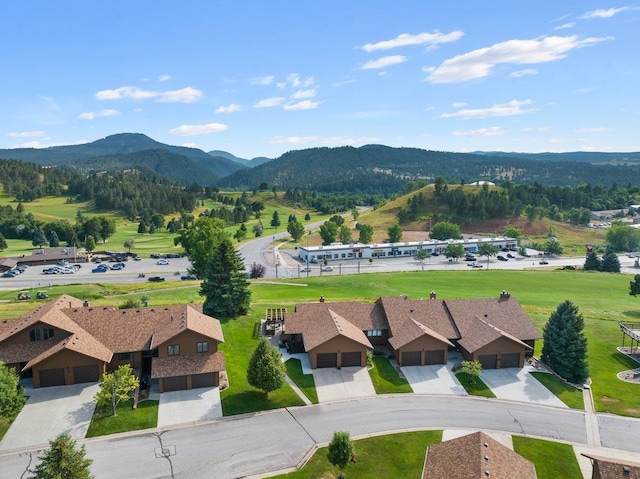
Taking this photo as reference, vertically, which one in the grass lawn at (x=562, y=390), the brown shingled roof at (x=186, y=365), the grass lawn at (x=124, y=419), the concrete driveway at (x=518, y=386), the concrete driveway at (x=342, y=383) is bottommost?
the grass lawn at (x=562, y=390)

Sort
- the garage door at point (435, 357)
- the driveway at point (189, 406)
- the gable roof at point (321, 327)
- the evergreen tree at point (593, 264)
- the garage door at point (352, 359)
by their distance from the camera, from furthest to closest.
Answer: the evergreen tree at point (593, 264) → the garage door at point (435, 357) → the garage door at point (352, 359) → the gable roof at point (321, 327) → the driveway at point (189, 406)

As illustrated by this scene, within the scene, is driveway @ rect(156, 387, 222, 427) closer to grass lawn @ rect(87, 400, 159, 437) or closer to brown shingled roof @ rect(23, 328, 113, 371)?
grass lawn @ rect(87, 400, 159, 437)

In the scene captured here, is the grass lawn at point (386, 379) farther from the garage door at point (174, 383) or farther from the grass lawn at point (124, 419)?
the grass lawn at point (124, 419)

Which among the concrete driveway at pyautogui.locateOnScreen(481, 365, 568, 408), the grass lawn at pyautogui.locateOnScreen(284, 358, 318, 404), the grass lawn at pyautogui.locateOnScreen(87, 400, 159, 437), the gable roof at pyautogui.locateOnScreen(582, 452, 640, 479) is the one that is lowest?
the concrete driveway at pyautogui.locateOnScreen(481, 365, 568, 408)

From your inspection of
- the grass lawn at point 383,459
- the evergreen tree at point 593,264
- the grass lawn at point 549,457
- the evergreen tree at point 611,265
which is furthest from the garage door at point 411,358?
the evergreen tree at point 611,265

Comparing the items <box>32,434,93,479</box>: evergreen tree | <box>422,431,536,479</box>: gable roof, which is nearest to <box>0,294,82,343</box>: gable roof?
<box>32,434,93,479</box>: evergreen tree

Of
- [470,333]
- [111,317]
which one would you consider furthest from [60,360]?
[470,333]
